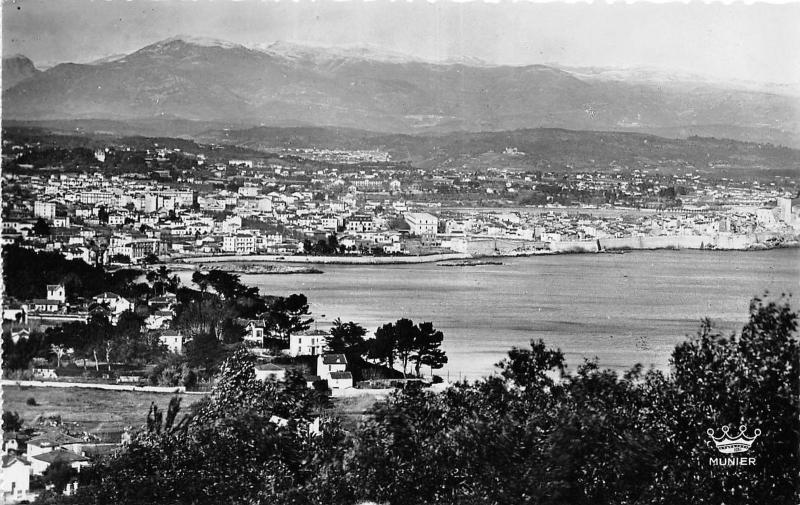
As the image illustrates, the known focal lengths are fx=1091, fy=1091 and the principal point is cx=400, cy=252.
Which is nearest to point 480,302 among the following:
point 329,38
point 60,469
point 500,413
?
point 500,413

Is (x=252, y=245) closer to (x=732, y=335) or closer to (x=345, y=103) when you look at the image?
(x=345, y=103)

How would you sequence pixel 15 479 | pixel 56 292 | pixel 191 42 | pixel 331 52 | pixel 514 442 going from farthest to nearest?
pixel 331 52 < pixel 191 42 < pixel 56 292 < pixel 514 442 < pixel 15 479

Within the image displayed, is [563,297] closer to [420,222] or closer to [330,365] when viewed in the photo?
[420,222]

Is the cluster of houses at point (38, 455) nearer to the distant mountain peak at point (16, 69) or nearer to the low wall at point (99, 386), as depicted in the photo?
the low wall at point (99, 386)

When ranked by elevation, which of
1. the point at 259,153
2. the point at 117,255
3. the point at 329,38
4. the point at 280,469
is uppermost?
the point at 329,38

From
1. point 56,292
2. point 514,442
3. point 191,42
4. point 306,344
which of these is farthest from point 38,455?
point 514,442

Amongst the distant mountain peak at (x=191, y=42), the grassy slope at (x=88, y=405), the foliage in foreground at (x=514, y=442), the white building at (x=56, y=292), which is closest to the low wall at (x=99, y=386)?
the grassy slope at (x=88, y=405)
